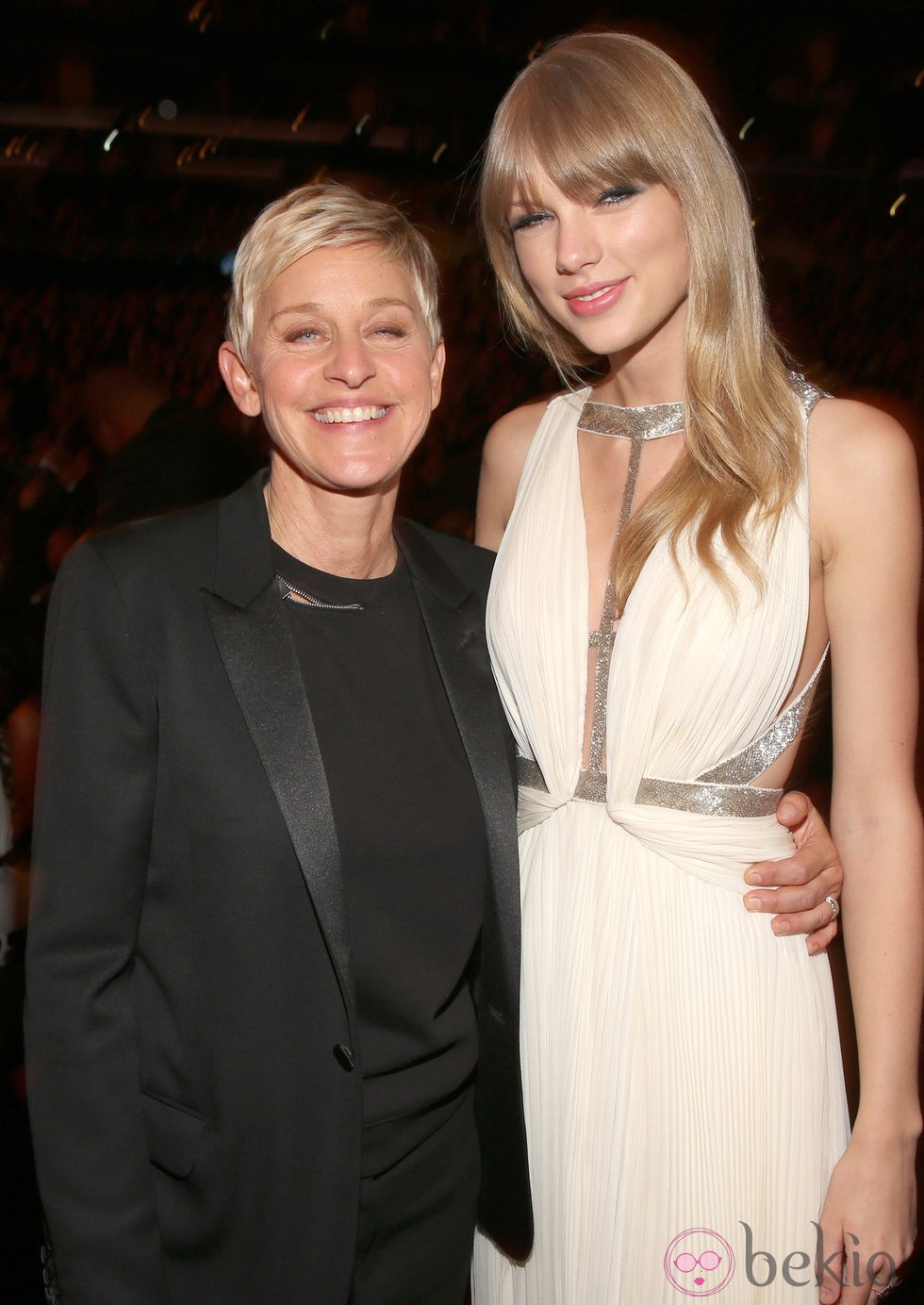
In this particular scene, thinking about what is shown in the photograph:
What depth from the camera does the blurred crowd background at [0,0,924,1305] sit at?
4.01 metres

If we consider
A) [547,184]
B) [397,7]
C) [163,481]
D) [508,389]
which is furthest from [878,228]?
[547,184]

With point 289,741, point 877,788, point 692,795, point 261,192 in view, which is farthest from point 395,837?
point 261,192

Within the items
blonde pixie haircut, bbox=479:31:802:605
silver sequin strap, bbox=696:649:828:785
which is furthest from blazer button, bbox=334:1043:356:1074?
blonde pixie haircut, bbox=479:31:802:605

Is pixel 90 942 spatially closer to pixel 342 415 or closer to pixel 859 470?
pixel 342 415

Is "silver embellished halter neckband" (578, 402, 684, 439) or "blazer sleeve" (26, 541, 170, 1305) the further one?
"silver embellished halter neckband" (578, 402, 684, 439)

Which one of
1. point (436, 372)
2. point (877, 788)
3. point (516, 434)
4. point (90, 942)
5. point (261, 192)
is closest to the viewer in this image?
point (90, 942)

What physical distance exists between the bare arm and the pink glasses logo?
15 centimetres

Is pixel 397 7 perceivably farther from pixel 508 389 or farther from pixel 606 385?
pixel 606 385

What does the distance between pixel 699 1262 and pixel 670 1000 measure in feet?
1.13

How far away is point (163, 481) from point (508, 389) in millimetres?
2633

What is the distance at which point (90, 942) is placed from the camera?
4.52ft

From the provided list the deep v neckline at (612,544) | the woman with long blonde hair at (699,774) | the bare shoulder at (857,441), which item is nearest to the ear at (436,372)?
the woman with long blonde hair at (699,774)

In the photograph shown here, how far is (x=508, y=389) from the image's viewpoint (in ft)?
17.9
